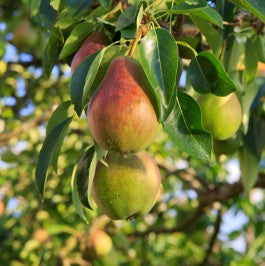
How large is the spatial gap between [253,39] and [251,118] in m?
0.29

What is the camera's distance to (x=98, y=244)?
8.13ft

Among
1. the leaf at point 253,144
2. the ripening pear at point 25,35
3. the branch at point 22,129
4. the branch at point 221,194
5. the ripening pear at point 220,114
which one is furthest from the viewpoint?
the ripening pear at point 25,35

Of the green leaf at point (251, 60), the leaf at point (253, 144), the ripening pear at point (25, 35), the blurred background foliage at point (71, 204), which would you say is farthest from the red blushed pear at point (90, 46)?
the ripening pear at point (25, 35)

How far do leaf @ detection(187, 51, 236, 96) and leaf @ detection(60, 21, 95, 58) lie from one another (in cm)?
20

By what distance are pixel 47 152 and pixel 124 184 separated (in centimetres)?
15

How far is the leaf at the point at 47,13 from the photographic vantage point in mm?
1213

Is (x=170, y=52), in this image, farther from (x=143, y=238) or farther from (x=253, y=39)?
(x=143, y=238)

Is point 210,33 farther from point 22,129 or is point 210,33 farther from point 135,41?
point 22,129

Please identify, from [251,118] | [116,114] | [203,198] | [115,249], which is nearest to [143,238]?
[115,249]

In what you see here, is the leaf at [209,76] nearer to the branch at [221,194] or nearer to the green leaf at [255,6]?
the green leaf at [255,6]

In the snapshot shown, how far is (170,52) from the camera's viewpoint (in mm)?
963

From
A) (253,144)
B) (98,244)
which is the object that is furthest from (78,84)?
(98,244)

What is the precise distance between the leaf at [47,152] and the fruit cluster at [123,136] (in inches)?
3.4

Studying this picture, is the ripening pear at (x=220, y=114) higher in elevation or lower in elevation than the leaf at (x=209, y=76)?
lower
